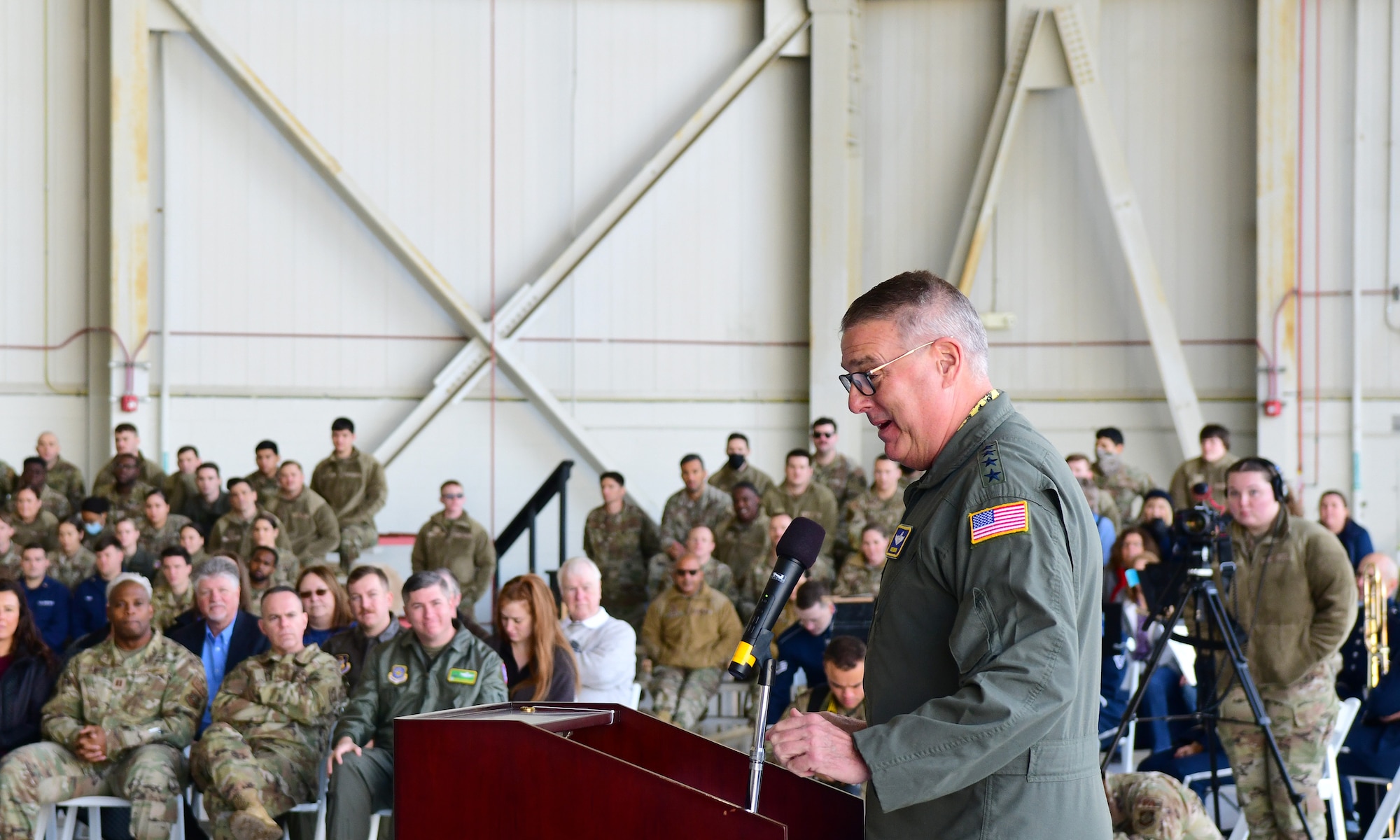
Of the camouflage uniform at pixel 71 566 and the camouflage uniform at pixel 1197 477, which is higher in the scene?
the camouflage uniform at pixel 1197 477

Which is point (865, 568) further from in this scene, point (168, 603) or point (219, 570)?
point (168, 603)

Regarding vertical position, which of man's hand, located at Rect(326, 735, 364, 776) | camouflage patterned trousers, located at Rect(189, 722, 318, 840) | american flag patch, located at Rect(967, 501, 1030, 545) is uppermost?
american flag patch, located at Rect(967, 501, 1030, 545)

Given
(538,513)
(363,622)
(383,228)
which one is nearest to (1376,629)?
(363,622)

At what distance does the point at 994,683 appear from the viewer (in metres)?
1.43

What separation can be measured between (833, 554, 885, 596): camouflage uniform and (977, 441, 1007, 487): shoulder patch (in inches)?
224

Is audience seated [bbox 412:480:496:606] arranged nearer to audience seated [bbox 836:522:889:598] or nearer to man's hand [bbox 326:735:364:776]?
audience seated [bbox 836:522:889:598]

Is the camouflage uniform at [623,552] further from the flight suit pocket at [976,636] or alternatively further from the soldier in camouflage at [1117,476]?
the flight suit pocket at [976,636]

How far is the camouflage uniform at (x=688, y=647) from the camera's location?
633cm

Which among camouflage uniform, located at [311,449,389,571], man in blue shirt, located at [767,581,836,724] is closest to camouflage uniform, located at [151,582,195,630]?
camouflage uniform, located at [311,449,389,571]

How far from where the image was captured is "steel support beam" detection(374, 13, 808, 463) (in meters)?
9.78

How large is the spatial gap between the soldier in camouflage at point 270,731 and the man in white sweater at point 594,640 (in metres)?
1.00

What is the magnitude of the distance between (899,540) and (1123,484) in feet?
23.8

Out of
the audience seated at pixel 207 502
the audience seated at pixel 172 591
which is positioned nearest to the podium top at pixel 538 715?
the audience seated at pixel 172 591

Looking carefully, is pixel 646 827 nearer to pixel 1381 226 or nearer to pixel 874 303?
pixel 874 303
